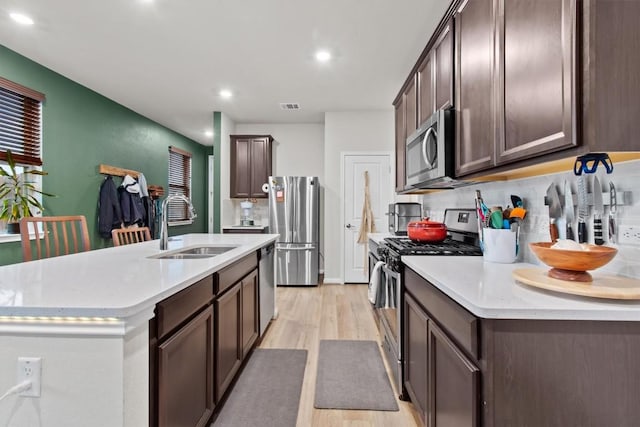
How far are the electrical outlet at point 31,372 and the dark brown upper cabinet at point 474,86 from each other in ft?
5.95

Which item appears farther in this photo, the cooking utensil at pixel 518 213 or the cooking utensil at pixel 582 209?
the cooking utensil at pixel 518 213

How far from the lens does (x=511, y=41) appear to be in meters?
1.28

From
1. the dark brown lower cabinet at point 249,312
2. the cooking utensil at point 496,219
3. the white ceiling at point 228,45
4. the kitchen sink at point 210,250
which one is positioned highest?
the white ceiling at point 228,45

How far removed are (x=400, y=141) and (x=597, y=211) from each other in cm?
203

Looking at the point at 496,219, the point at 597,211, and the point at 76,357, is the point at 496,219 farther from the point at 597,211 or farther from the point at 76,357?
the point at 76,357

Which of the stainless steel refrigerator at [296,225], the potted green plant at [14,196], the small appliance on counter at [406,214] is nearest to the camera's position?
the potted green plant at [14,196]

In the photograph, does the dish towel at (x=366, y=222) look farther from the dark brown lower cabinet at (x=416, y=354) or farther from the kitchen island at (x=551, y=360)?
the kitchen island at (x=551, y=360)

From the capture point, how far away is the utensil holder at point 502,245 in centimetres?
154

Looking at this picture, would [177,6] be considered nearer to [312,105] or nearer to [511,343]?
[312,105]

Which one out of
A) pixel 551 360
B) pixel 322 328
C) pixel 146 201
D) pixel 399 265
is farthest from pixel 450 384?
pixel 146 201

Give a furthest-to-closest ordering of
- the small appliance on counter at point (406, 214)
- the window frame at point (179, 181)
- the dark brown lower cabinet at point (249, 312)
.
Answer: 1. the window frame at point (179, 181)
2. the small appliance on counter at point (406, 214)
3. the dark brown lower cabinet at point (249, 312)

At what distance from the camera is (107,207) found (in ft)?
13.8

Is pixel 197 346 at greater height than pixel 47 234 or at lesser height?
lesser

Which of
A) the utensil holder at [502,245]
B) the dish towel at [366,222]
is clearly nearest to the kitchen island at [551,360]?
the utensil holder at [502,245]
